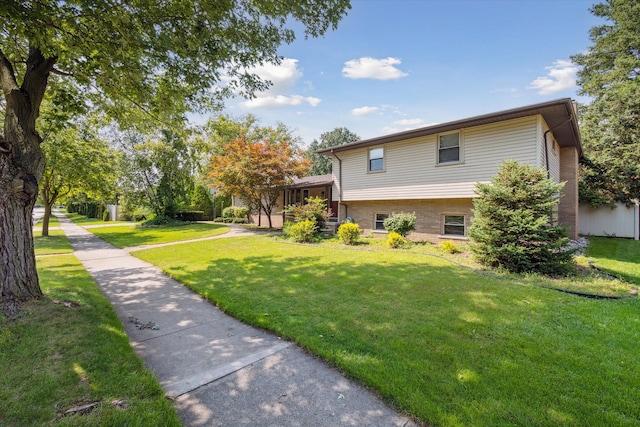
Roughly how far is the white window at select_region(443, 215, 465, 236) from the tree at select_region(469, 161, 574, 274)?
3.58 metres

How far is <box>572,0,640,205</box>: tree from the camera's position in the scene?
15156mm

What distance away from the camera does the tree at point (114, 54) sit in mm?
3428

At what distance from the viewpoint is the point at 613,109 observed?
16.6 metres

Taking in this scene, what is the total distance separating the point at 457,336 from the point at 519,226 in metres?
4.54

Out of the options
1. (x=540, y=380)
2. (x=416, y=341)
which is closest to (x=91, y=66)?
(x=416, y=341)

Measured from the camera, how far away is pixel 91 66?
4.54 metres

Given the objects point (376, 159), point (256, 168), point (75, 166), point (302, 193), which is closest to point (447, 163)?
point (376, 159)

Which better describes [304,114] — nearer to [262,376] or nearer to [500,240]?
[500,240]

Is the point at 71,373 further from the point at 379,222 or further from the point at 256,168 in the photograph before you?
the point at 256,168

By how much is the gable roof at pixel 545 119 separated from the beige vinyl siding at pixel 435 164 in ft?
1.11

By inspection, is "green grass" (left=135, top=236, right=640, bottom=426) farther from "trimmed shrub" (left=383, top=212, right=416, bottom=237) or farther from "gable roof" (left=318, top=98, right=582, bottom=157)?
"gable roof" (left=318, top=98, right=582, bottom=157)

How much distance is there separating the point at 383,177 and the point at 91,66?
34.4ft

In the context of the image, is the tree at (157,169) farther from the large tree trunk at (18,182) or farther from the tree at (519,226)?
the tree at (519,226)

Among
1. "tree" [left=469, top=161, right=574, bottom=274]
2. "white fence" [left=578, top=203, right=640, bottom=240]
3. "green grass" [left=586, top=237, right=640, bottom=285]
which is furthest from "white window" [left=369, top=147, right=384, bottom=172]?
"white fence" [left=578, top=203, right=640, bottom=240]
